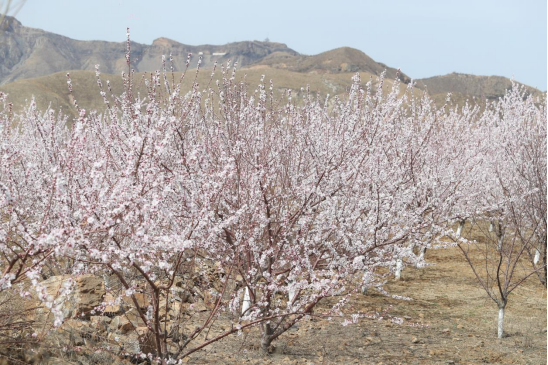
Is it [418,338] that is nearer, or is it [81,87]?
[418,338]

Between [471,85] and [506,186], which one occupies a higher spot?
[471,85]

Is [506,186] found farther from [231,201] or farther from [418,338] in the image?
[231,201]

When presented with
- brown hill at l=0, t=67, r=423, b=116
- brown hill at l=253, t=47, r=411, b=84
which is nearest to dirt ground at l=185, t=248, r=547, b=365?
brown hill at l=0, t=67, r=423, b=116

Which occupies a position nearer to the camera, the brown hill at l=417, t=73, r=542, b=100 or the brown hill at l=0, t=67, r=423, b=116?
the brown hill at l=0, t=67, r=423, b=116

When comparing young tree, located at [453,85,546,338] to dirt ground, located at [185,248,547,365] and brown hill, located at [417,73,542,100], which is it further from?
brown hill, located at [417,73,542,100]

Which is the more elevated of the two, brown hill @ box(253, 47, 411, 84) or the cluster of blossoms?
brown hill @ box(253, 47, 411, 84)

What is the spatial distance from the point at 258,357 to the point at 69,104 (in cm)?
8522

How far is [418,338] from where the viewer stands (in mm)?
7254

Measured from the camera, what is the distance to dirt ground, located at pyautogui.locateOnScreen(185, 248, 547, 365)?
627 centimetres

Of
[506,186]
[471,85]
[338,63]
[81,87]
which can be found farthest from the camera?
[338,63]

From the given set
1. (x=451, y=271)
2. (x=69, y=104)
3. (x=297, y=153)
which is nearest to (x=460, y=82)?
(x=69, y=104)

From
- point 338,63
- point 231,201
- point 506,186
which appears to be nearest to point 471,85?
point 506,186

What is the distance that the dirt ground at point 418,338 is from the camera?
6273 mm

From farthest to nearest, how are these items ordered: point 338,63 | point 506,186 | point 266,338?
point 338,63 < point 506,186 < point 266,338
